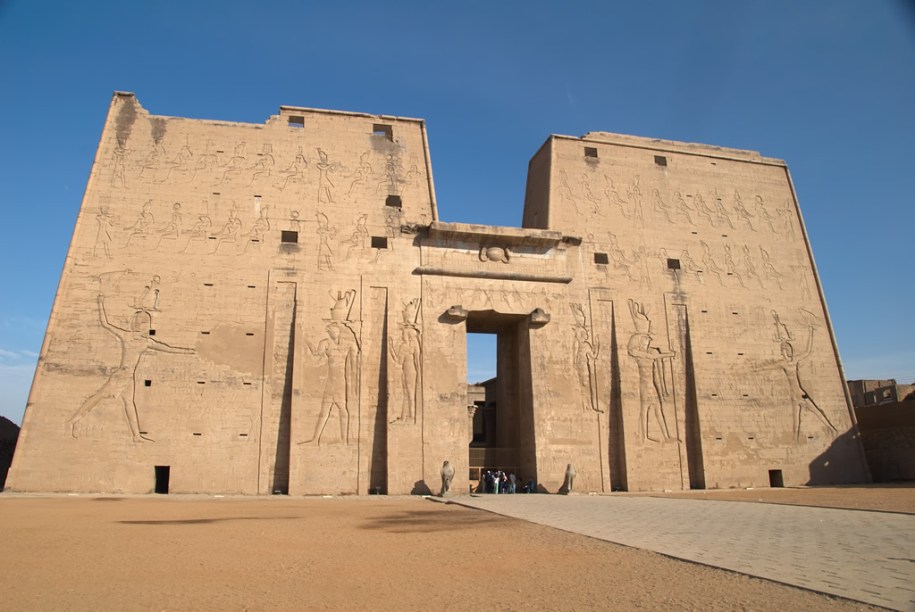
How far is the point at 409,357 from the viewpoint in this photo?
17.0m

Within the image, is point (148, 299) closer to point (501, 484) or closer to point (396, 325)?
point (396, 325)

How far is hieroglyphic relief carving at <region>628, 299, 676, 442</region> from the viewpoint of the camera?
18281 mm

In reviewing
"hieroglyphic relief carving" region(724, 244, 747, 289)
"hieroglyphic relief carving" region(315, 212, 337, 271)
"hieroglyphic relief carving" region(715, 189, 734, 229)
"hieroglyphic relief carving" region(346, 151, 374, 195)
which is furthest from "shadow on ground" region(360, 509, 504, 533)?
"hieroglyphic relief carving" region(715, 189, 734, 229)

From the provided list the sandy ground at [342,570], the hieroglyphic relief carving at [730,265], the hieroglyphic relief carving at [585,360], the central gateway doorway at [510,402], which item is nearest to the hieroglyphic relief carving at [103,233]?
the sandy ground at [342,570]

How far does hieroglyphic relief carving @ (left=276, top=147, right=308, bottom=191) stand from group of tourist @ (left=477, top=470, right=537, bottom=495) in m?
10.0

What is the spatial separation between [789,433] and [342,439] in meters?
13.6

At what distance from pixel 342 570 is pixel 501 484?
12.5 meters

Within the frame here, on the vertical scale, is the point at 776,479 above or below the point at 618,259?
below

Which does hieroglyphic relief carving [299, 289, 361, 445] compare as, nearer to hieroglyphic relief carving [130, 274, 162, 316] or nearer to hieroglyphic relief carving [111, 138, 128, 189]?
hieroglyphic relief carving [130, 274, 162, 316]

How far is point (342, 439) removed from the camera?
16188mm

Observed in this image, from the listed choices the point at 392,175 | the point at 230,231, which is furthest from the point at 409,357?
the point at 230,231

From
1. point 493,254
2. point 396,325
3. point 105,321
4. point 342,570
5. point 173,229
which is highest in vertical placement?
point 173,229

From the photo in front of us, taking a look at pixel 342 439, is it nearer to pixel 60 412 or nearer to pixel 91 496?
pixel 91 496

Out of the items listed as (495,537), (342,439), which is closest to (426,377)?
(342,439)
